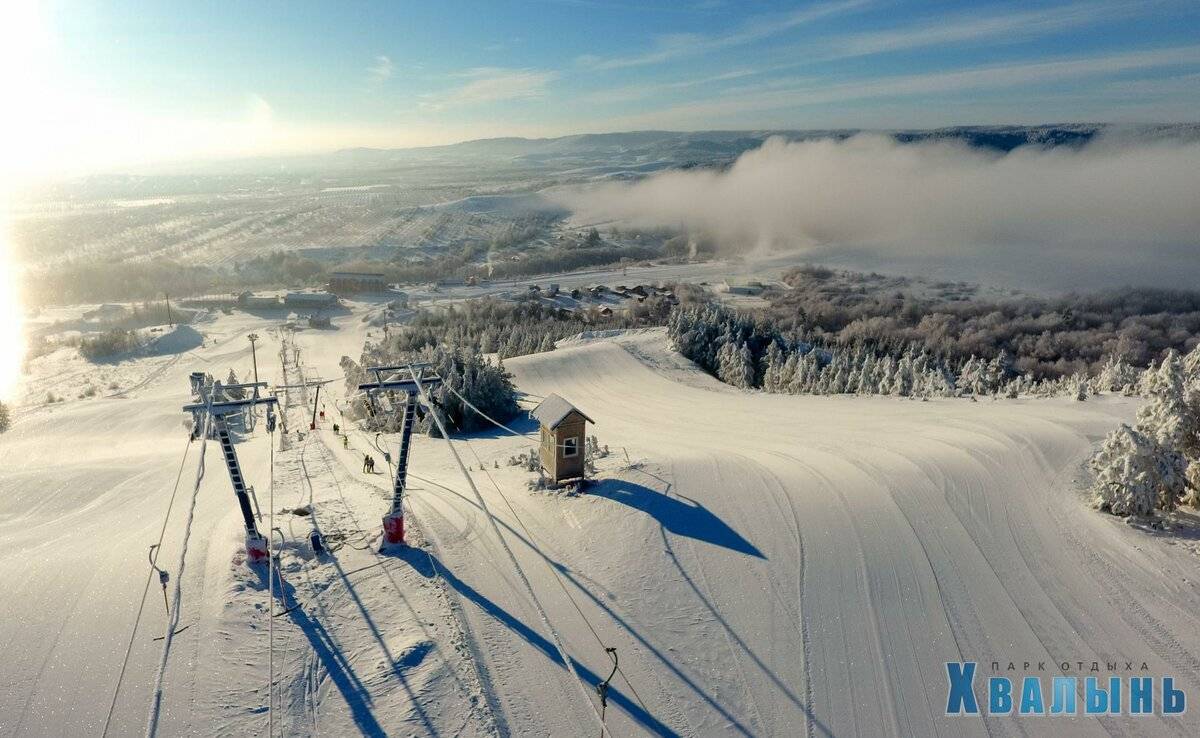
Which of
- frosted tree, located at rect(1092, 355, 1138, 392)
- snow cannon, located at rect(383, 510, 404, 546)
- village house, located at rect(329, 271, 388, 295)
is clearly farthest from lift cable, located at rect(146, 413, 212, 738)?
village house, located at rect(329, 271, 388, 295)

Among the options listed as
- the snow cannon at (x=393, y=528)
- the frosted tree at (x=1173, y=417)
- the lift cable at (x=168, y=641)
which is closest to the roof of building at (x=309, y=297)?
the snow cannon at (x=393, y=528)

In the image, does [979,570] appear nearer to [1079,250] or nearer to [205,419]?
[205,419]

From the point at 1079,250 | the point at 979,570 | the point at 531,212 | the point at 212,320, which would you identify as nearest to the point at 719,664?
the point at 979,570

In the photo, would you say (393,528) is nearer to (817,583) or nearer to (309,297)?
(817,583)

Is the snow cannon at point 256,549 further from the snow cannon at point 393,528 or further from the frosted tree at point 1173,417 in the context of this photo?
the frosted tree at point 1173,417

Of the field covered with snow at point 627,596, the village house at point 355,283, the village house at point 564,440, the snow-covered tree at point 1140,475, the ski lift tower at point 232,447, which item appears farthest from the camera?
the village house at point 355,283
